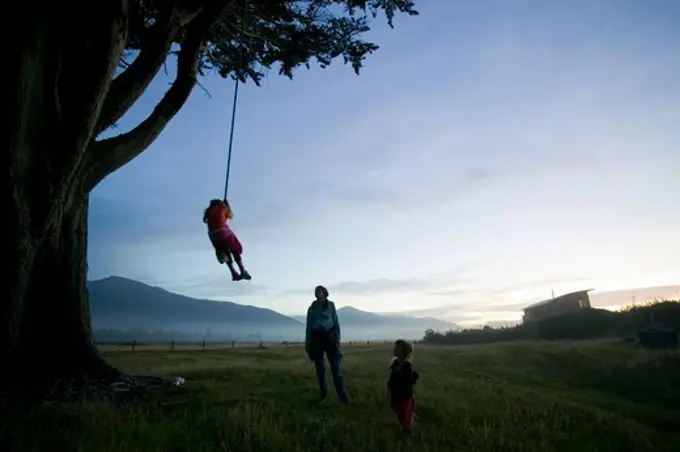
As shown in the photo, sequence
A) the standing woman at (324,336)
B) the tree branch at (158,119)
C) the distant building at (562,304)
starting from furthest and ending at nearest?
the distant building at (562,304)
the standing woman at (324,336)
the tree branch at (158,119)

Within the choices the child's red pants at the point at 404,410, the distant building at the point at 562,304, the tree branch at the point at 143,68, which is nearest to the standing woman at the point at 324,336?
the child's red pants at the point at 404,410

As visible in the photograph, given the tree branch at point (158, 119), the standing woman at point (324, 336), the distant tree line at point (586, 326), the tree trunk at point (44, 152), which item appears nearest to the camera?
the tree trunk at point (44, 152)

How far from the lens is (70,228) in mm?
7930

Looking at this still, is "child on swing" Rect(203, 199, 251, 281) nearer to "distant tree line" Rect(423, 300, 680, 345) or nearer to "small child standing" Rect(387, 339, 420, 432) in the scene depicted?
"small child standing" Rect(387, 339, 420, 432)

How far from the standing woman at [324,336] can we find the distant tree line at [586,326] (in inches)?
1120

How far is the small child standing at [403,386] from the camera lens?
22.1 ft

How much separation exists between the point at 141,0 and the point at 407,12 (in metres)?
5.13

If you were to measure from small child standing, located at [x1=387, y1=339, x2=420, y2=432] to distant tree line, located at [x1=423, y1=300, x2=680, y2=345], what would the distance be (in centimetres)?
2887

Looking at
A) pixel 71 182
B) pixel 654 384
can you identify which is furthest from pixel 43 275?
pixel 654 384

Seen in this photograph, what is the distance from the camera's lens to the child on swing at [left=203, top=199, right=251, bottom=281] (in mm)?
8969

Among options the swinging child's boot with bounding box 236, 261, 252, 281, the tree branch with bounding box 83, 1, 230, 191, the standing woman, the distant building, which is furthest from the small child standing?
the distant building

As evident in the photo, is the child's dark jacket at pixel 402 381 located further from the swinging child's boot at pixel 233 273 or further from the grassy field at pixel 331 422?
the swinging child's boot at pixel 233 273

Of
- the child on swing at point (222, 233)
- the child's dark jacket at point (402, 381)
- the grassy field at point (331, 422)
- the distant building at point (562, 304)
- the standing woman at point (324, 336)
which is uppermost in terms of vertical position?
the distant building at point (562, 304)

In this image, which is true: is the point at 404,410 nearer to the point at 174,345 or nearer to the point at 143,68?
the point at 143,68
